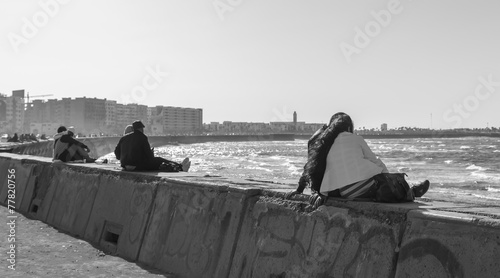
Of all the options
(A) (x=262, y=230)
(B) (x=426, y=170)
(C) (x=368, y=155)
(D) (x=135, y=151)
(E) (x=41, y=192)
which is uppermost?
(C) (x=368, y=155)

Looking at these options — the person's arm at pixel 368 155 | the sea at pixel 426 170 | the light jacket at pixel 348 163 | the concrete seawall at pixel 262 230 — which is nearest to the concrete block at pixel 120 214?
the concrete seawall at pixel 262 230

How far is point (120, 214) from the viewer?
23.2ft

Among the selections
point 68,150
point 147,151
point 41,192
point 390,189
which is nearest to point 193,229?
point 390,189

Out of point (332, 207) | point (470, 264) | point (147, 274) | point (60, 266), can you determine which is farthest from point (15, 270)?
point (470, 264)

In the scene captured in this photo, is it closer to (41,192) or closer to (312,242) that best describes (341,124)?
Result: (312,242)

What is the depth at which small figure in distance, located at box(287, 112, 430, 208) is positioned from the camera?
447 centimetres

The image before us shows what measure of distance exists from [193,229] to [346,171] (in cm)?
185

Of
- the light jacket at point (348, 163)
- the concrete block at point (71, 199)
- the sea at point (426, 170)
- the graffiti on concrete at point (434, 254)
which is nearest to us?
the graffiti on concrete at point (434, 254)

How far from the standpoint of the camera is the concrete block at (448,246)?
320 cm

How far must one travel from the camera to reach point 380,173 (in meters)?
4.57

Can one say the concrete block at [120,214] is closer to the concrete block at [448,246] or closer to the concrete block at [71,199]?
the concrete block at [71,199]

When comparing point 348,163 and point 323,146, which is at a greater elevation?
point 323,146

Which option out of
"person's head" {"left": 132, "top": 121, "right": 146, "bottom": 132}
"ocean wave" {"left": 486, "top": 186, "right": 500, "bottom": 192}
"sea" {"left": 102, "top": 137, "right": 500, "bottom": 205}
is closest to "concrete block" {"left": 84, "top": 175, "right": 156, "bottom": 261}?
"person's head" {"left": 132, "top": 121, "right": 146, "bottom": 132}

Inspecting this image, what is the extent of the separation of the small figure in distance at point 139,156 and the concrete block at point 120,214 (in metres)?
0.51
